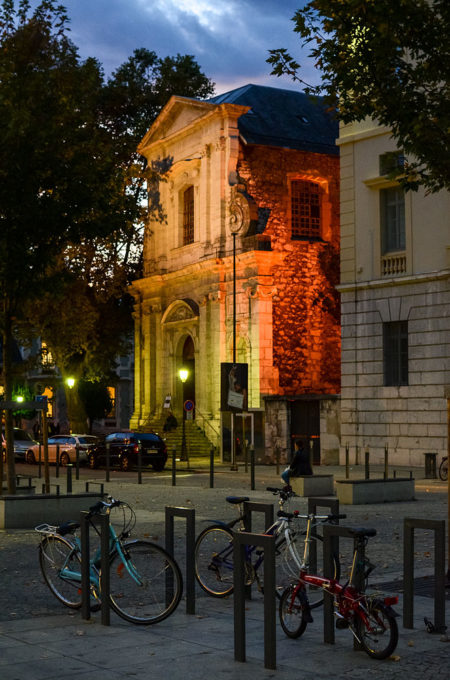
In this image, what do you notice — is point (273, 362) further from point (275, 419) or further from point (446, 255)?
point (446, 255)

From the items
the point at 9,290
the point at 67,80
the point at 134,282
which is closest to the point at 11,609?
the point at 9,290

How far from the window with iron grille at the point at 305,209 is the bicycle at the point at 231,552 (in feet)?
119

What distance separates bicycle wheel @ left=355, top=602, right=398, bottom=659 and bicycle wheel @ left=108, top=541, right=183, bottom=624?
6.08ft

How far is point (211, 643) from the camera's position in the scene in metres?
8.19

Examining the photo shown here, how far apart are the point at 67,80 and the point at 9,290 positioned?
279 inches

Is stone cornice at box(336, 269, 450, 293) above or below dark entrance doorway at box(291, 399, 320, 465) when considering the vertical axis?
above

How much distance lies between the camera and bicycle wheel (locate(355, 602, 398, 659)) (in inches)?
299

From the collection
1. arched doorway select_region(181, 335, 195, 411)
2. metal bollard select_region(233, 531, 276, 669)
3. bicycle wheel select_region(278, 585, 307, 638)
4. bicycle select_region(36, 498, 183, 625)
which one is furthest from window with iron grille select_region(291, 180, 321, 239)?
metal bollard select_region(233, 531, 276, 669)

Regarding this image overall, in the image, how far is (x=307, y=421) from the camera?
39.0 metres

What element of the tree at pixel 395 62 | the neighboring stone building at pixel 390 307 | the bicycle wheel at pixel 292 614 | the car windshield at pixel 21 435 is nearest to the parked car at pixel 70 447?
the car windshield at pixel 21 435

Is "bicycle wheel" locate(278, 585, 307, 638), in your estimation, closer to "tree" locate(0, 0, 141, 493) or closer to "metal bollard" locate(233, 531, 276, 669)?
"metal bollard" locate(233, 531, 276, 669)

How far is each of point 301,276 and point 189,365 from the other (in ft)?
28.1

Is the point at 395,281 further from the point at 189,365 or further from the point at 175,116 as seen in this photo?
the point at 175,116

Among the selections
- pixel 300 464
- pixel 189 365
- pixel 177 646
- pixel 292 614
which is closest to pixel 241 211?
pixel 189 365
